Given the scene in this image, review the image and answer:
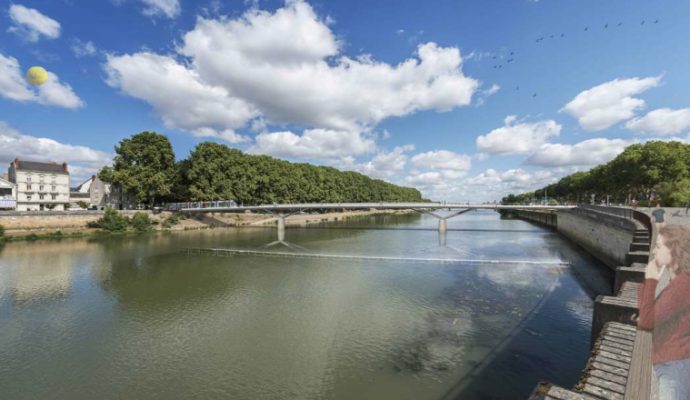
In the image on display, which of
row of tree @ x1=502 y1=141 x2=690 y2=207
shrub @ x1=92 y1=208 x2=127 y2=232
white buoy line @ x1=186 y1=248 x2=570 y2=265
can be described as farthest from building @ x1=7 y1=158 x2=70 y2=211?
row of tree @ x1=502 y1=141 x2=690 y2=207

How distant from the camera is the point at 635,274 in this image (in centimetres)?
1012

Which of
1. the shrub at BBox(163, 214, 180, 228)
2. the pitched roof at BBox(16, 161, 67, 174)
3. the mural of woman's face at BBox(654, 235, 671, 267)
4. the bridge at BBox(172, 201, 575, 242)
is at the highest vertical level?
the pitched roof at BBox(16, 161, 67, 174)

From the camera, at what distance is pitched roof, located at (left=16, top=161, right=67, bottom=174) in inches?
2945

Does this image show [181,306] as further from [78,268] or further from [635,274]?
[635,274]

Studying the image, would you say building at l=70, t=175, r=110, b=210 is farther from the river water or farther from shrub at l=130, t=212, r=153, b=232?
the river water

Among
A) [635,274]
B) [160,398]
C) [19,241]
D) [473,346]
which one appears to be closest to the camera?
[635,274]

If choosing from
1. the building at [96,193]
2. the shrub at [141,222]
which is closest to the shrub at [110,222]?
the shrub at [141,222]

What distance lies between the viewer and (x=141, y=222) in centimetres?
6084

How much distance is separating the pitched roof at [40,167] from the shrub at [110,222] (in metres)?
36.3

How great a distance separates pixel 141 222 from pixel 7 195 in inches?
1486

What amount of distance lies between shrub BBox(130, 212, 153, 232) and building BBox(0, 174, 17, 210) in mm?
31123

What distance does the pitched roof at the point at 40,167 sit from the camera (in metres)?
74.8

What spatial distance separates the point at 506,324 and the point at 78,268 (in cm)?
3621

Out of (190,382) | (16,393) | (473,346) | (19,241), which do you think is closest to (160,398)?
(190,382)
